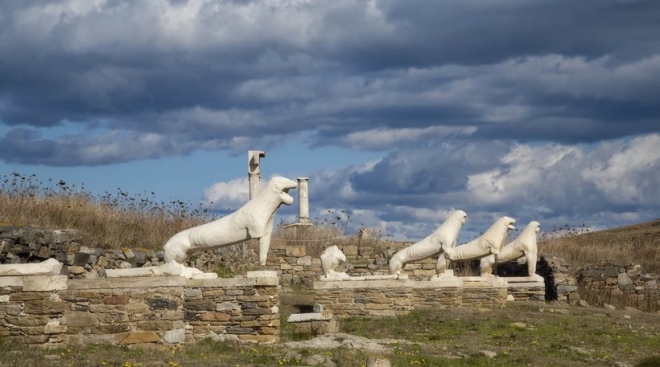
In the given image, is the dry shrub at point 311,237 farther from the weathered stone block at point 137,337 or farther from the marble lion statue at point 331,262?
the weathered stone block at point 137,337

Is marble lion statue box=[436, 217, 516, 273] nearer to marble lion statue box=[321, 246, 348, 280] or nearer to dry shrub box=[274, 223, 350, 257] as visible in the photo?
marble lion statue box=[321, 246, 348, 280]

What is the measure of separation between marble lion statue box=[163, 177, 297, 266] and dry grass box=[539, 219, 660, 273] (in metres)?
18.3

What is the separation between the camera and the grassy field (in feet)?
49.6

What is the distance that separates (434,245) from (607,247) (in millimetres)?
16999

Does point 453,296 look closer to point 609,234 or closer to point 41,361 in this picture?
point 41,361

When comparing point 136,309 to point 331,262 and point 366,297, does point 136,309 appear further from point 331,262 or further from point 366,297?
point 366,297

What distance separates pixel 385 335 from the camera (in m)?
20.9

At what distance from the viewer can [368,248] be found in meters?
33.7

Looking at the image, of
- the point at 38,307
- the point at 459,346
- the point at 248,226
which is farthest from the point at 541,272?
the point at 38,307

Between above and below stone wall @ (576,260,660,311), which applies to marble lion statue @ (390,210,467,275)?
above

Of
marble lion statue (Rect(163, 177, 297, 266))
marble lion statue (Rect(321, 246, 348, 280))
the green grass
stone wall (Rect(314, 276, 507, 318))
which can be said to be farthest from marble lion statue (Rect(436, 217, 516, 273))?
marble lion statue (Rect(163, 177, 297, 266))

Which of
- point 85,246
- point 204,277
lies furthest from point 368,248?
point 204,277

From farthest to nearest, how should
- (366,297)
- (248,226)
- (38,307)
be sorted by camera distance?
(366,297)
(248,226)
(38,307)

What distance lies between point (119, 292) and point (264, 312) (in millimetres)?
2548
